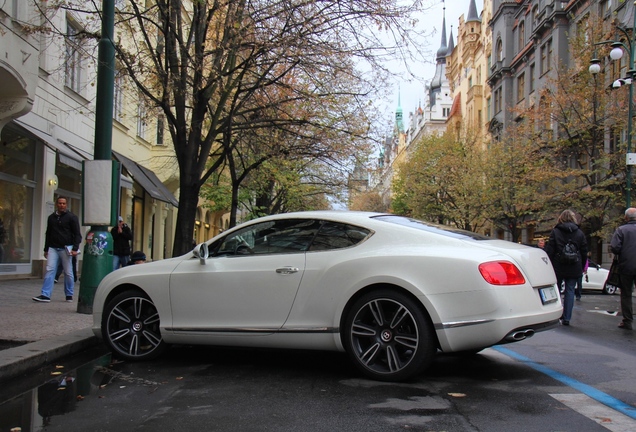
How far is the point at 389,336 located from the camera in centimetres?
514

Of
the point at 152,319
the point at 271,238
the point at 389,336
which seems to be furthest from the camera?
the point at 152,319

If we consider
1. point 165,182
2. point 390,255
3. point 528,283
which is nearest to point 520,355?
point 528,283

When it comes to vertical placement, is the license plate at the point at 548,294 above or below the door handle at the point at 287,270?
below

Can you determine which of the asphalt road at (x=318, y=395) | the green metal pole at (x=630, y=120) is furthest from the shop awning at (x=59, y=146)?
the green metal pole at (x=630, y=120)

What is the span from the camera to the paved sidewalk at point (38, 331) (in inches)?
218

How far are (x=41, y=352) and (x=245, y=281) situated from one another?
2035 mm

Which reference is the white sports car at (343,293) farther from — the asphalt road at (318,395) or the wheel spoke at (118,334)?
the asphalt road at (318,395)

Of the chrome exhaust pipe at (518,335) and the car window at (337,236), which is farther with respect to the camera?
the car window at (337,236)

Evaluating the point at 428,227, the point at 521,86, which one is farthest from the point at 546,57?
the point at 428,227

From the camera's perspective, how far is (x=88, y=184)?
9.16 meters

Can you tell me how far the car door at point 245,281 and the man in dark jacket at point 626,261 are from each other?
5834 millimetres

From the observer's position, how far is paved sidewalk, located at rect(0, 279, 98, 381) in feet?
18.1

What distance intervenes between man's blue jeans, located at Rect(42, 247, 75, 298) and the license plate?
832 centimetres

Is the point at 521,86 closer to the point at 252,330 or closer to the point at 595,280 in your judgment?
the point at 595,280
